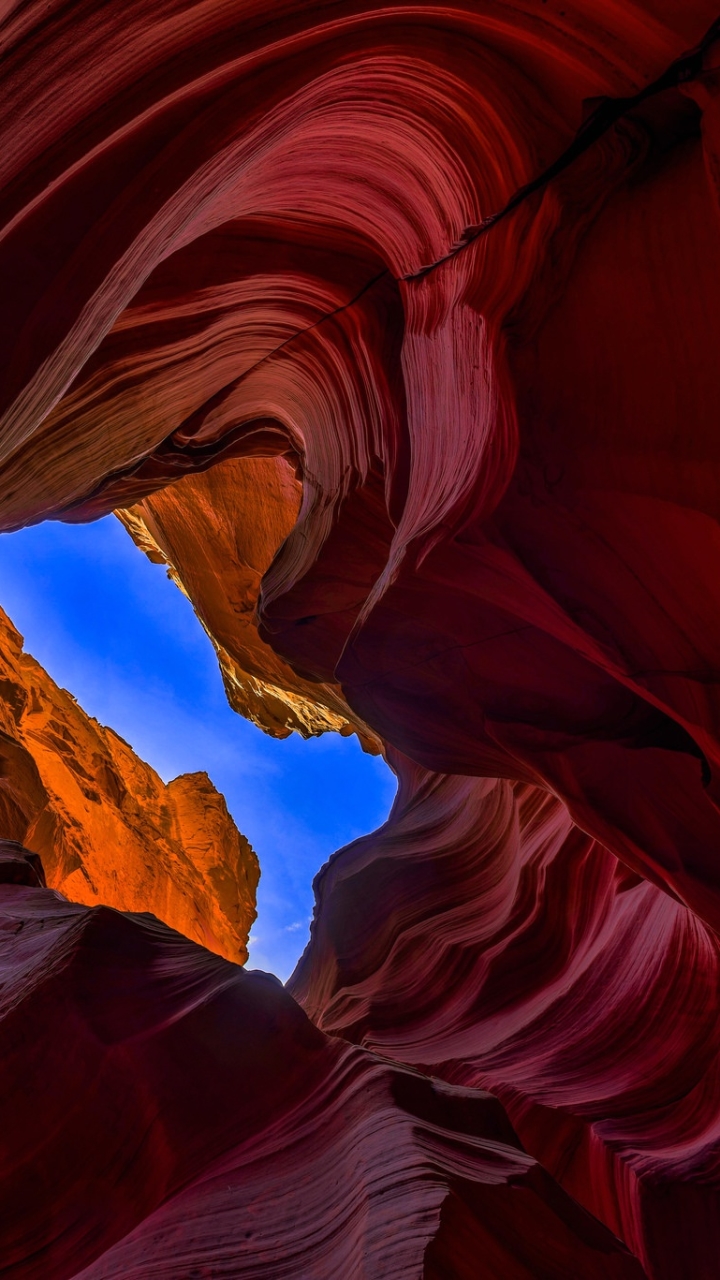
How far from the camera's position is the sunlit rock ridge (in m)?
2.91

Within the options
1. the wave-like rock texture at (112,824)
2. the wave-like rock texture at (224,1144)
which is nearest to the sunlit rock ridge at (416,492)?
the wave-like rock texture at (224,1144)

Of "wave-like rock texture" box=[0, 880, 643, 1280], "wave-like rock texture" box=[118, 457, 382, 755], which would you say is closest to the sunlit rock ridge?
"wave-like rock texture" box=[0, 880, 643, 1280]

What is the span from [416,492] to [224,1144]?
322 centimetres

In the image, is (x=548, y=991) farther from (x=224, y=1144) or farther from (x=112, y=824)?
(x=112, y=824)

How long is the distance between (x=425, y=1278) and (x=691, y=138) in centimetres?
403

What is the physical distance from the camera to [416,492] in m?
4.44

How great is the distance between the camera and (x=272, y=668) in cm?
1388

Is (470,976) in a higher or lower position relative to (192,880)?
lower

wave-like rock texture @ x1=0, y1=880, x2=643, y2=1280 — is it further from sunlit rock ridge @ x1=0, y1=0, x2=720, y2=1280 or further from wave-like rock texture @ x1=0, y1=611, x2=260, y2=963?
wave-like rock texture @ x1=0, y1=611, x2=260, y2=963

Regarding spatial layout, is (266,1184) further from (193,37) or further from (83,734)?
(83,734)

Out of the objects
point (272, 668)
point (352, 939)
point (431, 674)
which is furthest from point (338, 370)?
point (272, 668)

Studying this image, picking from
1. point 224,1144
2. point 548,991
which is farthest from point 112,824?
point 224,1144

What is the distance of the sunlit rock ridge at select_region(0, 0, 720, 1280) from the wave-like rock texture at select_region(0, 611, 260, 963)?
8.16 metres

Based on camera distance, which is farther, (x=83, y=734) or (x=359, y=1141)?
(x=83, y=734)
